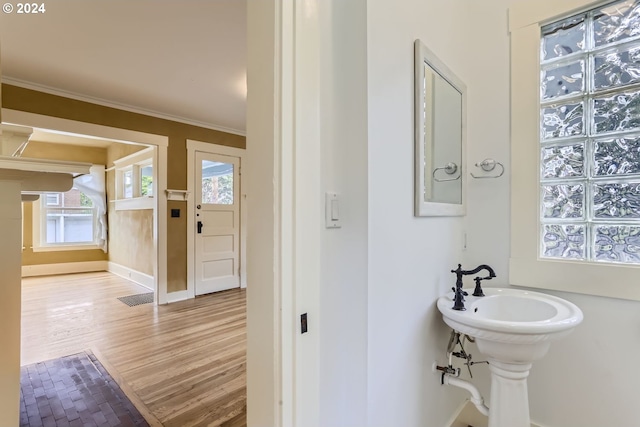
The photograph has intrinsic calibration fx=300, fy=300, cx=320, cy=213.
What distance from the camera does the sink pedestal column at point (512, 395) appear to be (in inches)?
47.5

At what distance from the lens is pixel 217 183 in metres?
4.37

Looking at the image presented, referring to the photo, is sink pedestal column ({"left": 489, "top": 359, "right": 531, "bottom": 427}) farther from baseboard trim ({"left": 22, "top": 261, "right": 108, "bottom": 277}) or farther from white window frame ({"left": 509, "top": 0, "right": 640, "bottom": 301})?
baseboard trim ({"left": 22, "top": 261, "right": 108, "bottom": 277})

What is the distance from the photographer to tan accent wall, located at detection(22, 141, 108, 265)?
16.9ft

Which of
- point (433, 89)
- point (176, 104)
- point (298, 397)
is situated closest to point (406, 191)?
point (433, 89)

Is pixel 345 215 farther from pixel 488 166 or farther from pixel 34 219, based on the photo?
pixel 34 219

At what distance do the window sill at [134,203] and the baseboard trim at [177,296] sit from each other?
4.72 feet

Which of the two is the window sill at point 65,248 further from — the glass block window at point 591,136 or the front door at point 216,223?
the glass block window at point 591,136

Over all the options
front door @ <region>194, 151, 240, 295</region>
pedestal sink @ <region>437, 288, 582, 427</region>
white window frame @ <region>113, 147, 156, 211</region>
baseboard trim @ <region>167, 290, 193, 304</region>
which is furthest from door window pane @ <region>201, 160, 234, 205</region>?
pedestal sink @ <region>437, 288, 582, 427</region>

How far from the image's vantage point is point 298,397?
761 mm

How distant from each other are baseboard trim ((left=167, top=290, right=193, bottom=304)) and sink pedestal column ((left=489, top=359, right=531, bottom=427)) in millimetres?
3666

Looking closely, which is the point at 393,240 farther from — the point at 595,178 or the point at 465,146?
the point at 595,178

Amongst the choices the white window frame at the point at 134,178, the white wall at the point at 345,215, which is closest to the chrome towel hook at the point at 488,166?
the white wall at the point at 345,215

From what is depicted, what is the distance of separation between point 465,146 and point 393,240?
0.95 m

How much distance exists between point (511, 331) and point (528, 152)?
0.96 meters
